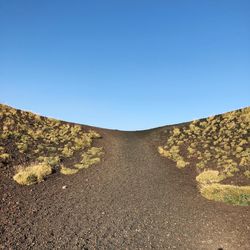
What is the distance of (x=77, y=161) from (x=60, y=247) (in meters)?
14.8

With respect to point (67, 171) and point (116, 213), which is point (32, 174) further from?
point (116, 213)

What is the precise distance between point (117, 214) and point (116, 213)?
149 mm

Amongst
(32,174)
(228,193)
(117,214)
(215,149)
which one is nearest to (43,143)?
(32,174)

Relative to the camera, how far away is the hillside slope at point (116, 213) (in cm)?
1330

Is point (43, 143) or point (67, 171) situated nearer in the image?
point (67, 171)

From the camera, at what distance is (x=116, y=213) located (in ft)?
53.8

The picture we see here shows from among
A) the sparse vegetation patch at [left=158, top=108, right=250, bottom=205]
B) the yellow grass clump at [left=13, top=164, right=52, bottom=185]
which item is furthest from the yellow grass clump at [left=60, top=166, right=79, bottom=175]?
the sparse vegetation patch at [left=158, top=108, right=250, bottom=205]

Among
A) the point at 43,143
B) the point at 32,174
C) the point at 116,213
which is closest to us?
the point at 116,213

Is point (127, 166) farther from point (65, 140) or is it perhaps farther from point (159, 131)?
point (159, 131)

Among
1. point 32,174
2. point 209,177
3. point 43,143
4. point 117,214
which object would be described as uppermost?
point 43,143

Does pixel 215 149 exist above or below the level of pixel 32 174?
above

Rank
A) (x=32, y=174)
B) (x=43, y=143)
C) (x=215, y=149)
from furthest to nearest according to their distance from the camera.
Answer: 1. (x=43, y=143)
2. (x=215, y=149)
3. (x=32, y=174)

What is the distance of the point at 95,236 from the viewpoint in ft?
44.2

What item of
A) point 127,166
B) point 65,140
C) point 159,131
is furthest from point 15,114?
point 127,166
